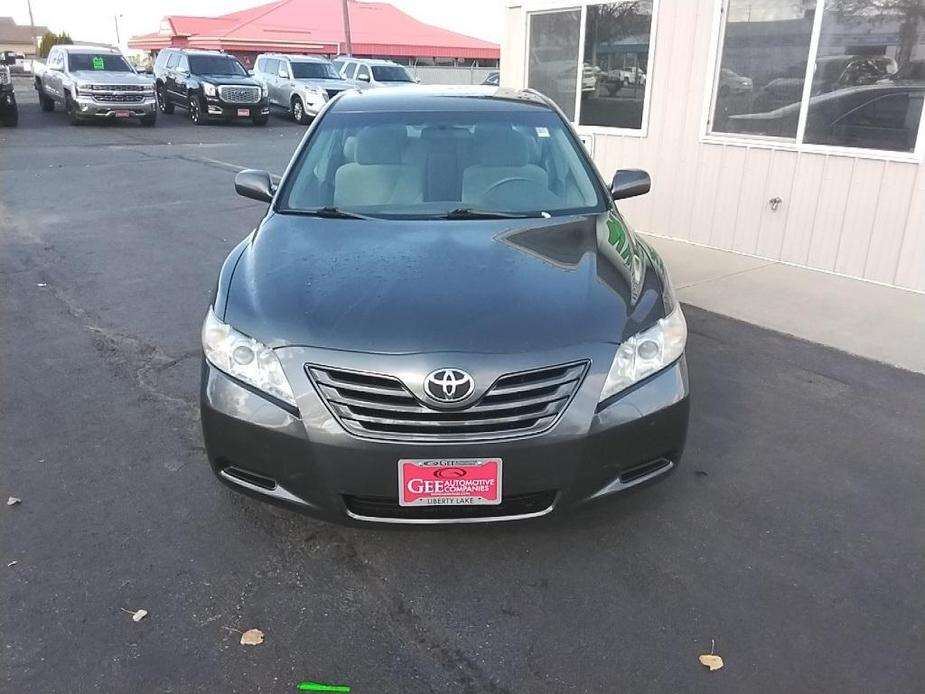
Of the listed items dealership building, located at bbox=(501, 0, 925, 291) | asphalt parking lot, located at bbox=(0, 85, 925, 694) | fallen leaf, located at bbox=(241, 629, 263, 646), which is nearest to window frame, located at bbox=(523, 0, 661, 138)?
dealership building, located at bbox=(501, 0, 925, 291)

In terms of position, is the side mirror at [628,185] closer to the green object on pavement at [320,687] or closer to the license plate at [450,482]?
the license plate at [450,482]

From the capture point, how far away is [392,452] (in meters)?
2.60

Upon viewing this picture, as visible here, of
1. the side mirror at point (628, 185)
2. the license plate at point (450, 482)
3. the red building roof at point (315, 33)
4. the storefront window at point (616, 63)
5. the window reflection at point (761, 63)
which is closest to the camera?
the license plate at point (450, 482)

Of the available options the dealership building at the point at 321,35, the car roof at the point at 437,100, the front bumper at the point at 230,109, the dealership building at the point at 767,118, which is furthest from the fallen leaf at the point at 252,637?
the dealership building at the point at 321,35

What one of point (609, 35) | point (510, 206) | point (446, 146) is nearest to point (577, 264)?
point (510, 206)

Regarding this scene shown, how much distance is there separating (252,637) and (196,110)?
22.3 metres

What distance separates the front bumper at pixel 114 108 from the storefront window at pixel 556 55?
13.5 meters

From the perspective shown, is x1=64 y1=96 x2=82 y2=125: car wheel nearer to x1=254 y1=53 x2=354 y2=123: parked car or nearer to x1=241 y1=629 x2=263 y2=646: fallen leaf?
x1=254 y1=53 x2=354 y2=123: parked car

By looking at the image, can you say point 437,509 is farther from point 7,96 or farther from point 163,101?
point 163,101

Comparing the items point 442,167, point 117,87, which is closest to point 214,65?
point 117,87

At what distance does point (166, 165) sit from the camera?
13961 millimetres

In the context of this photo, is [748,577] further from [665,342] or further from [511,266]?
[511,266]

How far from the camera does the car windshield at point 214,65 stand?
2281 cm

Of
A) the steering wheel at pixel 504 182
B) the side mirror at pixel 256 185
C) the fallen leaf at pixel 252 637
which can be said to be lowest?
the fallen leaf at pixel 252 637
